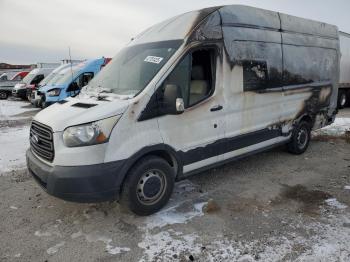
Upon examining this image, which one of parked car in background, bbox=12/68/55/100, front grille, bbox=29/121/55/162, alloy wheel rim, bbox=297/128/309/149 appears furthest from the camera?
parked car in background, bbox=12/68/55/100

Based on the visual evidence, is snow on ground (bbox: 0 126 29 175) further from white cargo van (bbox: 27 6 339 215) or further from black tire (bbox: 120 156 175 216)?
black tire (bbox: 120 156 175 216)

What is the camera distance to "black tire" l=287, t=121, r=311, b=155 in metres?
6.76

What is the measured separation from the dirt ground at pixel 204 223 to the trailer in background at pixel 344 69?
10424mm

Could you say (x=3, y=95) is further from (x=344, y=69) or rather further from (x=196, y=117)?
(x=196, y=117)

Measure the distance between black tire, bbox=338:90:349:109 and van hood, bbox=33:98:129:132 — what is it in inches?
561

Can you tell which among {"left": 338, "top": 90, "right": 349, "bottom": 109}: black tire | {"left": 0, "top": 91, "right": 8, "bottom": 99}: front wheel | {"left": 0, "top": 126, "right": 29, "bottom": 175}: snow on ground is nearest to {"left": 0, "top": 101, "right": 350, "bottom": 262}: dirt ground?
{"left": 0, "top": 126, "right": 29, "bottom": 175}: snow on ground

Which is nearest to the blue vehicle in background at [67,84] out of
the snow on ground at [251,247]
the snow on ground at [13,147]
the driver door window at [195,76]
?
the snow on ground at [13,147]

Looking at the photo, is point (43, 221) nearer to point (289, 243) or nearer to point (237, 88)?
point (289, 243)

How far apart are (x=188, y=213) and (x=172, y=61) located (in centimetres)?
197

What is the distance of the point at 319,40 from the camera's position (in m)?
6.98

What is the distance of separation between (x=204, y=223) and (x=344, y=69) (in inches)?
534

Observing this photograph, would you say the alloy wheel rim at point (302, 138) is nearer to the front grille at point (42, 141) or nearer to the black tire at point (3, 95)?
the front grille at point (42, 141)

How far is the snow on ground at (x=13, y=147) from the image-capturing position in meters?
6.52

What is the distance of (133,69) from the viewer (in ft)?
14.8
